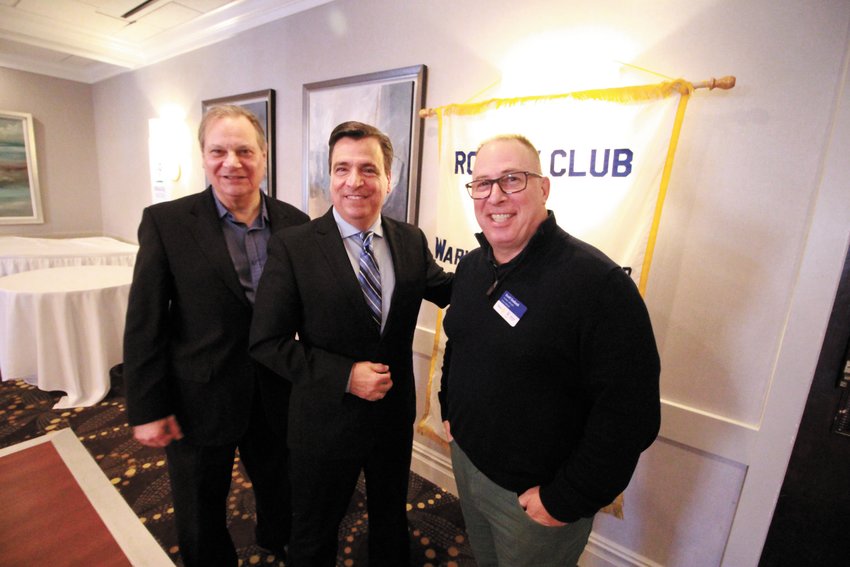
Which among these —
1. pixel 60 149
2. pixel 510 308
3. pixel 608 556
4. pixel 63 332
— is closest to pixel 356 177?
pixel 510 308

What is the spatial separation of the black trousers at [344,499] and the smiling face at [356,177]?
2.64 ft

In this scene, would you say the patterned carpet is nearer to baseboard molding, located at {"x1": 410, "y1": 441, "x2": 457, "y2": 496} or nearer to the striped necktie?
baseboard molding, located at {"x1": 410, "y1": 441, "x2": 457, "y2": 496}

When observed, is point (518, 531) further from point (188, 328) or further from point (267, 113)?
point (267, 113)

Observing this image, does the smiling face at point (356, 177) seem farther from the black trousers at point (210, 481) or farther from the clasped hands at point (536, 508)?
the clasped hands at point (536, 508)

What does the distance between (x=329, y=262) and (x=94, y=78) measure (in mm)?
→ 6258

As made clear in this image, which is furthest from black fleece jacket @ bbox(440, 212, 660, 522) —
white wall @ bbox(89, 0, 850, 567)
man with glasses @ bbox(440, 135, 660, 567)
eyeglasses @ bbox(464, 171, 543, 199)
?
white wall @ bbox(89, 0, 850, 567)

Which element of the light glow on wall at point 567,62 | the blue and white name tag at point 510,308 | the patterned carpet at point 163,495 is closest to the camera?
the blue and white name tag at point 510,308

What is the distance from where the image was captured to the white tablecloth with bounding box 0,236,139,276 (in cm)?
351

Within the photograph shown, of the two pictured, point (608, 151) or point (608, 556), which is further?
point (608, 556)

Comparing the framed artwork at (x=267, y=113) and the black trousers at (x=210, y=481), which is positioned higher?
the framed artwork at (x=267, y=113)

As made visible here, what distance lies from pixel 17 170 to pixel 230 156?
5.77 meters

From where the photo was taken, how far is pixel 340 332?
1.20 metres

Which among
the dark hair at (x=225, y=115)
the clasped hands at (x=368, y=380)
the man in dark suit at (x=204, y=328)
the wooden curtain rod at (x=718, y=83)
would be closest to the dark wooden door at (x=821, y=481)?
the wooden curtain rod at (x=718, y=83)

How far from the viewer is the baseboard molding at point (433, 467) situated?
224 centimetres
